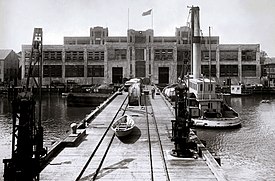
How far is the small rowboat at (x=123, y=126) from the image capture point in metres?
30.3

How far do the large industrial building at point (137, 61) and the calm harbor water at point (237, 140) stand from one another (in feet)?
155

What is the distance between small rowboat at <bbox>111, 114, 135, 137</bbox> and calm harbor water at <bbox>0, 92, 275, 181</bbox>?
8235 mm

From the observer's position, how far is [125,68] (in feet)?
388

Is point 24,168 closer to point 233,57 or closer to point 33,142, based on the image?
point 33,142

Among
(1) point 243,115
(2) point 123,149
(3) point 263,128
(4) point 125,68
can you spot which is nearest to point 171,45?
(4) point 125,68

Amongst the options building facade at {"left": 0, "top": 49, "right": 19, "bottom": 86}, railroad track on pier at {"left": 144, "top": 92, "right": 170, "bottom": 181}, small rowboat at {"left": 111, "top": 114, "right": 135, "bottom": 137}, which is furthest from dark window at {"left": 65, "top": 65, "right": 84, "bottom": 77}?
small rowboat at {"left": 111, "top": 114, "right": 135, "bottom": 137}

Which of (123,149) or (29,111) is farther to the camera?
(123,149)

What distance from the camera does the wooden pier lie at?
67.6ft

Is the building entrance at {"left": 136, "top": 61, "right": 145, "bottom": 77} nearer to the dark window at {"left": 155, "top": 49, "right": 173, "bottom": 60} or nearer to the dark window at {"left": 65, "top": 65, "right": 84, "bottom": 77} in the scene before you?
the dark window at {"left": 155, "top": 49, "right": 173, "bottom": 60}

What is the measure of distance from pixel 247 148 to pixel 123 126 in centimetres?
1687

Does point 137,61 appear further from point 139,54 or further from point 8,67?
point 8,67

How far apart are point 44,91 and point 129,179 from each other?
97.6m

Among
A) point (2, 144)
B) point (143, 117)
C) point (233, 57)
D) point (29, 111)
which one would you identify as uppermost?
point (233, 57)

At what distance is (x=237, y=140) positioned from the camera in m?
45.8
